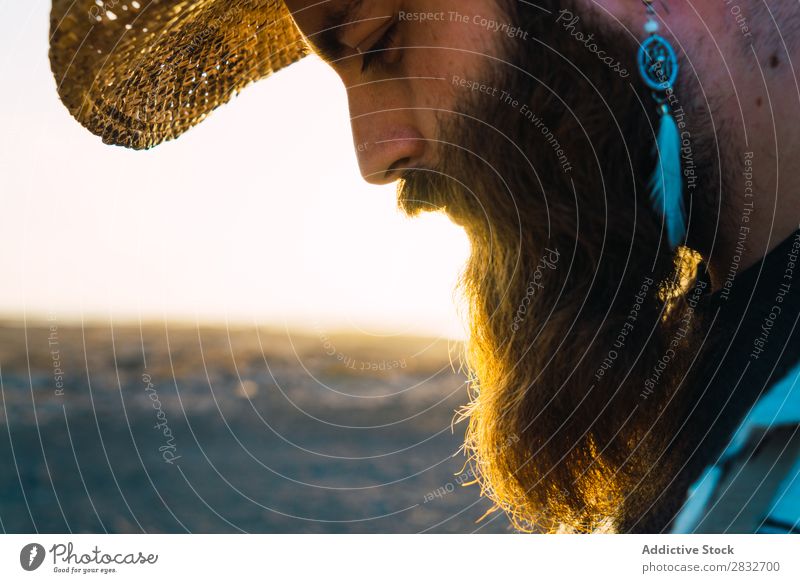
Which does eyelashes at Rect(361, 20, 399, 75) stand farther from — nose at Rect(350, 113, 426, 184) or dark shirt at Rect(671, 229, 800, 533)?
dark shirt at Rect(671, 229, 800, 533)

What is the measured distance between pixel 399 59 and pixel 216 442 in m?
1.30

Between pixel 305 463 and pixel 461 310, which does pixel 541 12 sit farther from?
pixel 305 463

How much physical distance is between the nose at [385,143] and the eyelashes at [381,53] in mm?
39

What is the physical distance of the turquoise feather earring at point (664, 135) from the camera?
553 millimetres

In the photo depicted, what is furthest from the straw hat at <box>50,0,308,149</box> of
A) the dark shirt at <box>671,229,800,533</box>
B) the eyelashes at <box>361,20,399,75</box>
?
the dark shirt at <box>671,229,800,533</box>

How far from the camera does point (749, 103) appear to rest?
542mm

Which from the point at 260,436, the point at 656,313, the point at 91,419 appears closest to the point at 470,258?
the point at 656,313

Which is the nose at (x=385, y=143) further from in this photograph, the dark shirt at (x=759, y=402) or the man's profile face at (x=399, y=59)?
the dark shirt at (x=759, y=402)

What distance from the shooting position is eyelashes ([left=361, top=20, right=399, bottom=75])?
62 centimetres

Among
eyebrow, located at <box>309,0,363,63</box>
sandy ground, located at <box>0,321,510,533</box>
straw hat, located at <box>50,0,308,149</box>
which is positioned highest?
eyebrow, located at <box>309,0,363,63</box>

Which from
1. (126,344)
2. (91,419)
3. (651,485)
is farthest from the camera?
(91,419)

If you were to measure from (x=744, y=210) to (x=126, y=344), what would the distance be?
1.15 meters

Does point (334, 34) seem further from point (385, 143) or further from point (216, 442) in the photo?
point (216, 442)

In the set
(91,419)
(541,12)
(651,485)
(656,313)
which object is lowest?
(91,419)
